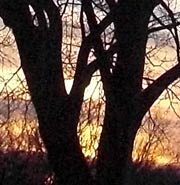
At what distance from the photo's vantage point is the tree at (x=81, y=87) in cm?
926

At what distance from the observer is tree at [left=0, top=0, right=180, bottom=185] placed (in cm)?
926

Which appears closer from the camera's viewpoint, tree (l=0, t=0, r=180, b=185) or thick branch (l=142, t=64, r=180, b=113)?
tree (l=0, t=0, r=180, b=185)

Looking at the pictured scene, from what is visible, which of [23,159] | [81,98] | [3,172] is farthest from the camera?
[23,159]

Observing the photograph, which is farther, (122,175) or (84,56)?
(84,56)

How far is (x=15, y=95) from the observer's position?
11.0 m

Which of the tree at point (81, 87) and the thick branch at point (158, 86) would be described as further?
the thick branch at point (158, 86)

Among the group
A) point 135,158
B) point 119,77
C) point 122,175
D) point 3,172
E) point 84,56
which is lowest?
point 122,175

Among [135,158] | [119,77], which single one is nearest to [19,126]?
[119,77]

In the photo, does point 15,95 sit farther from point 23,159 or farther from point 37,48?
point 23,159

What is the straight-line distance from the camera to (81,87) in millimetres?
10055

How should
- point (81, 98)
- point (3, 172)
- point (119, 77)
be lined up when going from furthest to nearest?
point (3, 172)
point (81, 98)
point (119, 77)

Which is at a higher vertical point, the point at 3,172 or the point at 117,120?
the point at 3,172

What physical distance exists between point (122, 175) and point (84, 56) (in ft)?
5.16

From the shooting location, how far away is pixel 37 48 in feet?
31.5
